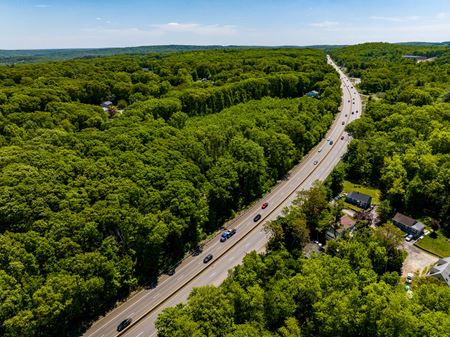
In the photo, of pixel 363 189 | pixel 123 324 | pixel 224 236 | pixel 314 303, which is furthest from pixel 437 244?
pixel 123 324

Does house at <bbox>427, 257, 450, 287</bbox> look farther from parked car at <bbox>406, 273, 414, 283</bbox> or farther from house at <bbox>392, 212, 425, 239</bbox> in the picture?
house at <bbox>392, 212, 425, 239</bbox>

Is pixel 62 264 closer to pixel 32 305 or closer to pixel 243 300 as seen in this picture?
pixel 32 305

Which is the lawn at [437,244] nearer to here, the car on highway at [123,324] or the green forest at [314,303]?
the green forest at [314,303]

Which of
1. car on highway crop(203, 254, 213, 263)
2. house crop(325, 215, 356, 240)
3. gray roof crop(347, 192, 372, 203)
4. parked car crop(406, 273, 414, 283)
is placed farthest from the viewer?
gray roof crop(347, 192, 372, 203)

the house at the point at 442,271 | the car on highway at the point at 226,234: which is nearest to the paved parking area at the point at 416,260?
the house at the point at 442,271

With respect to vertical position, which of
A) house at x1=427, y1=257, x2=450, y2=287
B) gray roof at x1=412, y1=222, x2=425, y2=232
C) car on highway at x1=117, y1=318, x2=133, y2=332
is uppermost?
house at x1=427, y1=257, x2=450, y2=287

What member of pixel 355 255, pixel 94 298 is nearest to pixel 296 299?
pixel 355 255

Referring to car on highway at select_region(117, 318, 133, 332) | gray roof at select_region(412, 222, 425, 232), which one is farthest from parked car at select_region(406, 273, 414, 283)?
car on highway at select_region(117, 318, 133, 332)
